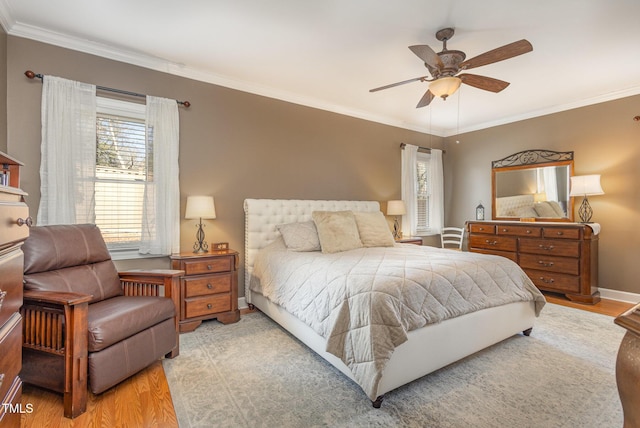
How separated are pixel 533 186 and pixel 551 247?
1127 millimetres

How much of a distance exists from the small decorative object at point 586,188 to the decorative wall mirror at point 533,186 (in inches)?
5.9

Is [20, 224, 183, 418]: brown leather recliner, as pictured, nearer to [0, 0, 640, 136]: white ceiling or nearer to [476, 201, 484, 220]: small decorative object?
[0, 0, 640, 136]: white ceiling

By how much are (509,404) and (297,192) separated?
3.04 metres

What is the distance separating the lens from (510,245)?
439 centimetres

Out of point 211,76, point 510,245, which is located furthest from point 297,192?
point 510,245

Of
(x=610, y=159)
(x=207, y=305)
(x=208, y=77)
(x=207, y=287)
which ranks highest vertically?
(x=208, y=77)

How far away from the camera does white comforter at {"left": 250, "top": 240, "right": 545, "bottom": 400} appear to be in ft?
5.77

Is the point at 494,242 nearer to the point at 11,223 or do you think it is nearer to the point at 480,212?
the point at 480,212

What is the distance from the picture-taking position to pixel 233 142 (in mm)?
3572

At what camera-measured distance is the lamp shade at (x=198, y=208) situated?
302cm

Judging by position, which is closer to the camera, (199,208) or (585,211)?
(199,208)

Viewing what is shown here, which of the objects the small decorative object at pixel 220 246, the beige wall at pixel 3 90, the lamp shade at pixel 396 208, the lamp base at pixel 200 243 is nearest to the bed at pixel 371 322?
the small decorative object at pixel 220 246

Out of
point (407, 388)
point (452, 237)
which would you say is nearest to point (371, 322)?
point (407, 388)

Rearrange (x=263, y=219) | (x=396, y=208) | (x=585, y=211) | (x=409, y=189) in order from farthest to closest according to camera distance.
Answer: (x=409, y=189), (x=396, y=208), (x=585, y=211), (x=263, y=219)
